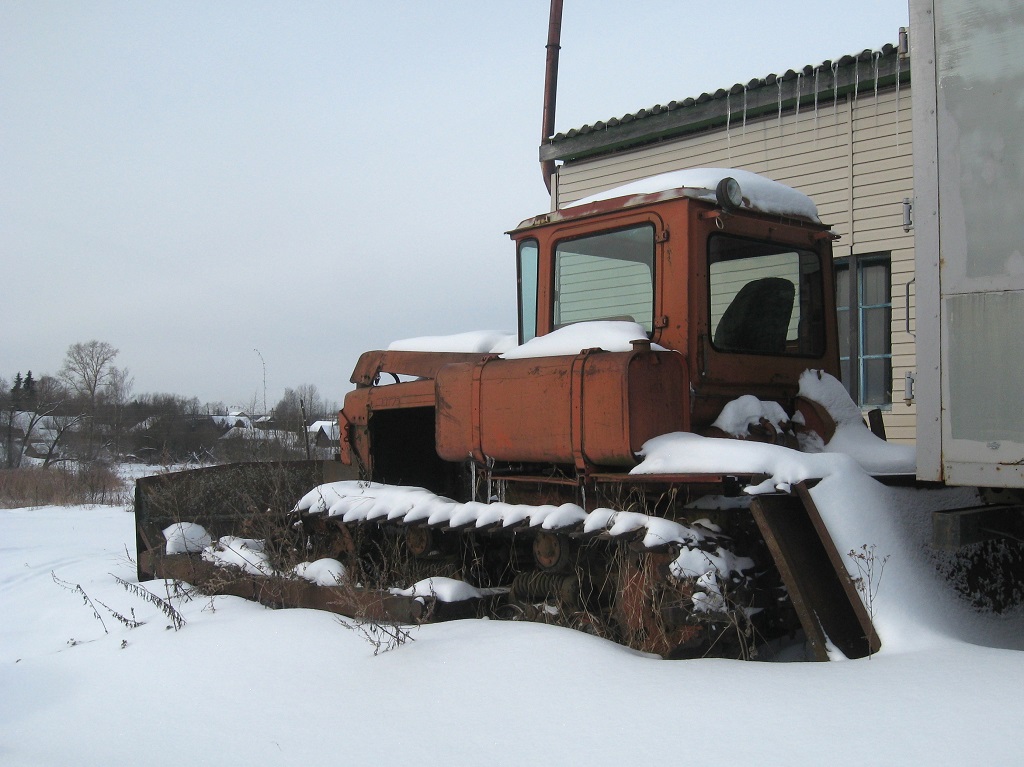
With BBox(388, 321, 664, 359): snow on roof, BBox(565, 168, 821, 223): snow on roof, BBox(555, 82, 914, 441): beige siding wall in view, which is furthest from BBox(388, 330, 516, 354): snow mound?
BBox(555, 82, 914, 441): beige siding wall

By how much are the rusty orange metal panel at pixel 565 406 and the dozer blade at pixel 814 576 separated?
0.69 metres

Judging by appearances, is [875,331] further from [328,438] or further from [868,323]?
[328,438]

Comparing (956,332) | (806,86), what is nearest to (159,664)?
(956,332)

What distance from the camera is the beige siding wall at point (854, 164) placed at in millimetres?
9453

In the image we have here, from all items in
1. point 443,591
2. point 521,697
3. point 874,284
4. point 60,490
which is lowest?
point 60,490

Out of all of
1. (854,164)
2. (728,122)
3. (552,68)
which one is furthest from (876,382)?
(552,68)

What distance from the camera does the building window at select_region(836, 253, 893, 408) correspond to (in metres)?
9.72

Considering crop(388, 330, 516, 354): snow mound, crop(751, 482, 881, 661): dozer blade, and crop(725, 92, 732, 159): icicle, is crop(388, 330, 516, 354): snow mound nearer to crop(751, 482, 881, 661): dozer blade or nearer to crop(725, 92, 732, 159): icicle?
crop(751, 482, 881, 661): dozer blade

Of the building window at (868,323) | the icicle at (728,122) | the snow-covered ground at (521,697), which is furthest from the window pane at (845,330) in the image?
the snow-covered ground at (521,697)

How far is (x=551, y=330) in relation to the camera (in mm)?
5070

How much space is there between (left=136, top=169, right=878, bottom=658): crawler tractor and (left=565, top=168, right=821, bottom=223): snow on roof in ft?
0.05

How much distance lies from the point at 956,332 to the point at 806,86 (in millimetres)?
7359

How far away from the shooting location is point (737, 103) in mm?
10484

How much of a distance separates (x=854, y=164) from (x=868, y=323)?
5.72 ft
